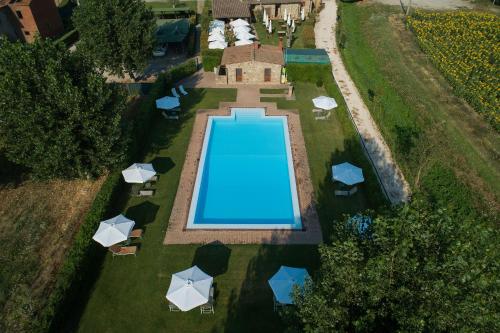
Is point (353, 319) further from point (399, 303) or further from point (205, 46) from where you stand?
point (205, 46)

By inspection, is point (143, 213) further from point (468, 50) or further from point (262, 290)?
point (468, 50)

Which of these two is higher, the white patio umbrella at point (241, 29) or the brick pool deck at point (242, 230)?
the white patio umbrella at point (241, 29)

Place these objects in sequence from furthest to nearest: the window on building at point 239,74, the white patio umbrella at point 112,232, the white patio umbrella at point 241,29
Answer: the white patio umbrella at point 241,29 < the window on building at point 239,74 < the white patio umbrella at point 112,232

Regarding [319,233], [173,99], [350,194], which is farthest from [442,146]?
[173,99]

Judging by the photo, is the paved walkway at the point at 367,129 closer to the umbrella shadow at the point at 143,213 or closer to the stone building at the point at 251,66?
the stone building at the point at 251,66

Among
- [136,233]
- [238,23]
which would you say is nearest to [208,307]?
[136,233]

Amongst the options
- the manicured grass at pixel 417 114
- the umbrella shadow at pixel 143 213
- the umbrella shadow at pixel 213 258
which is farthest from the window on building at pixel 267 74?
the umbrella shadow at pixel 213 258
